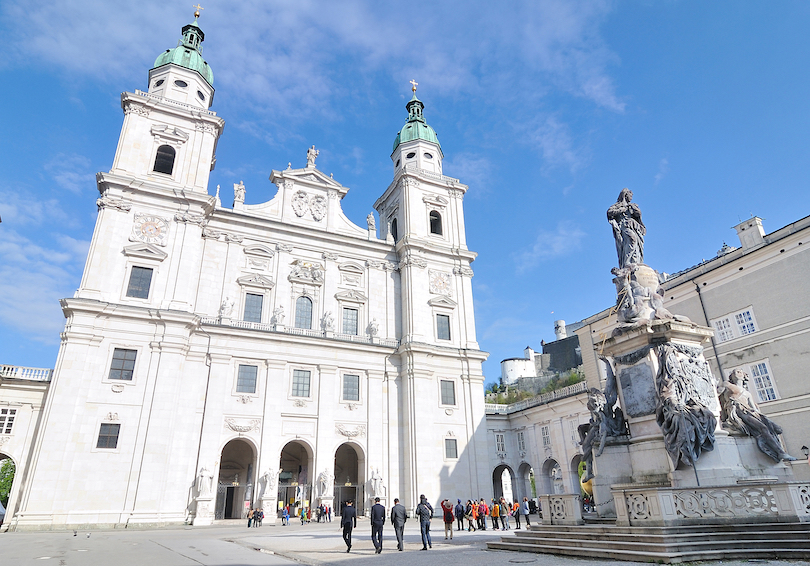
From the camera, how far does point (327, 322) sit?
103 feet

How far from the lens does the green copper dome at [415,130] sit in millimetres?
41875

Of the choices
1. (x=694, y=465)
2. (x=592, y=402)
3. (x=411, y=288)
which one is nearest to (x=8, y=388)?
(x=411, y=288)

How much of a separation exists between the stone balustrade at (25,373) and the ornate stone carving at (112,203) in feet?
32.0

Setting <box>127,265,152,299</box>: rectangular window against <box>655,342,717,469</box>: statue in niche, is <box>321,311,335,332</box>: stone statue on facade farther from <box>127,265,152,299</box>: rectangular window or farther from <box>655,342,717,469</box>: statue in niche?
<box>655,342,717,469</box>: statue in niche

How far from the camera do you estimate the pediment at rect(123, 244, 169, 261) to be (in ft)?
89.8

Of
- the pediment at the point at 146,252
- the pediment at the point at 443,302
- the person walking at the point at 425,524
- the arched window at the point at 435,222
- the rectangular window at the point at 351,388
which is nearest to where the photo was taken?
the person walking at the point at 425,524

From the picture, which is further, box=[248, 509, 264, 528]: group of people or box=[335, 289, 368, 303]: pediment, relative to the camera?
box=[335, 289, 368, 303]: pediment

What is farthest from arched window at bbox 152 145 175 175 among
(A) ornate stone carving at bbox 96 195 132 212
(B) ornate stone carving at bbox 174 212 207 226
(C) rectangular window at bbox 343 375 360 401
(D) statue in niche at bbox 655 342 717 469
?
(D) statue in niche at bbox 655 342 717 469

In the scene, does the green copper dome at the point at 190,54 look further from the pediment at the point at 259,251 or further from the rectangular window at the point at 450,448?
the rectangular window at the point at 450,448

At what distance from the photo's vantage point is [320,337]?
30.7m

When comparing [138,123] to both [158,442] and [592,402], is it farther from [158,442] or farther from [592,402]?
[592,402]

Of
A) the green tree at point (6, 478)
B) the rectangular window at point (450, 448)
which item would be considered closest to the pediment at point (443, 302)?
the rectangular window at point (450, 448)

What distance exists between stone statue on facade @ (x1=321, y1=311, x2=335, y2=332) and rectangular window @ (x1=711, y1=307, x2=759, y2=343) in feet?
72.1

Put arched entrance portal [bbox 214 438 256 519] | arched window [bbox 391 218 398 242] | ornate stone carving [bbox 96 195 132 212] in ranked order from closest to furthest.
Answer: ornate stone carving [bbox 96 195 132 212]
arched entrance portal [bbox 214 438 256 519]
arched window [bbox 391 218 398 242]
